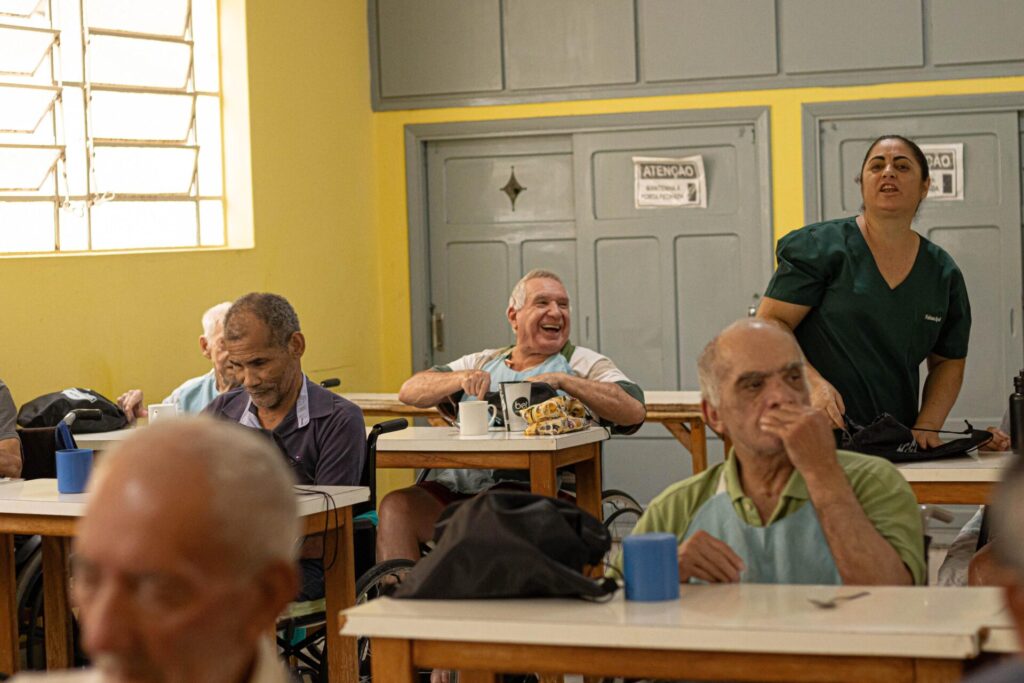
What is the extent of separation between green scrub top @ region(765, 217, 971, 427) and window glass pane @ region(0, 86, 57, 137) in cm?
330

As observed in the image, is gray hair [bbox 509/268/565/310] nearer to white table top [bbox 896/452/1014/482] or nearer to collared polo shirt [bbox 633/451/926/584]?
white table top [bbox 896/452/1014/482]

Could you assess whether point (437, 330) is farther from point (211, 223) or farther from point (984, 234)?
point (984, 234)

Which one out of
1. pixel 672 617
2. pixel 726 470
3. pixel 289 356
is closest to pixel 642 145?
pixel 289 356

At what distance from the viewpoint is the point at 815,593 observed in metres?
2.40

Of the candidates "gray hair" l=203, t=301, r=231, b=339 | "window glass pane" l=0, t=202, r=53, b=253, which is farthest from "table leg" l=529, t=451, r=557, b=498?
"window glass pane" l=0, t=202, r=53, b=253

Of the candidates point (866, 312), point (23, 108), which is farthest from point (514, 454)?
point (23, 108)

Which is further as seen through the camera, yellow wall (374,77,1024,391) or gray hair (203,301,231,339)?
yellow wall (374,77,1024,391)

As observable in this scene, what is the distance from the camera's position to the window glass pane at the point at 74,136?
6.25 metres

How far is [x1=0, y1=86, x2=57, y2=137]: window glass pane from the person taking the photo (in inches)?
234

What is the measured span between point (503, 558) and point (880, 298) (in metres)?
2.14

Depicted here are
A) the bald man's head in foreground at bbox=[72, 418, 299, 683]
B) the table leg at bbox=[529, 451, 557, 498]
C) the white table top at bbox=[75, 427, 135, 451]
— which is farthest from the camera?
the white table top at bbox=[75, 427, 135, 451]

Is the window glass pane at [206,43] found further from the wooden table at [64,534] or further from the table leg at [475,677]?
the table leg at [475,677]

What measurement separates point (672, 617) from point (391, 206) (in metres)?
6.25

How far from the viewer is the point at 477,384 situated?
5098 mm
